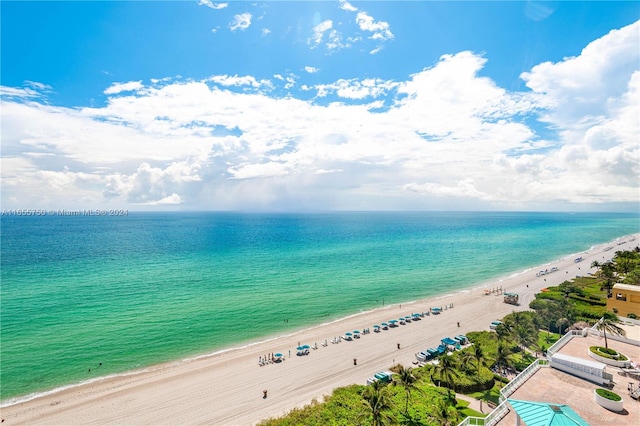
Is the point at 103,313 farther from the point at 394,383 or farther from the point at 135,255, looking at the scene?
the point at 135,255

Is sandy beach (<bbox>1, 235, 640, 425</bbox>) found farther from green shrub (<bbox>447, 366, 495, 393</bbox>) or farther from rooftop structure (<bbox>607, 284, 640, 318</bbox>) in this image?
rooftop structure (<bbox>607, 284, 640, 318</bbox>)

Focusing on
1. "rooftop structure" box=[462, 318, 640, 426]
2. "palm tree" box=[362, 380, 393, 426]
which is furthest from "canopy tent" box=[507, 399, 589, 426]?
"palm tree" box=[362, 380, 393, 426]

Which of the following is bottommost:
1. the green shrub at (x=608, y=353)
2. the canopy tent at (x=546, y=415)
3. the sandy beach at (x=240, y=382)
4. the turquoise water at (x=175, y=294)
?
the sandy beach at (x=240, y=382)

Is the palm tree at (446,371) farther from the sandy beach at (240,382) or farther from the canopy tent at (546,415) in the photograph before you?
the canopy tent at (546,415)

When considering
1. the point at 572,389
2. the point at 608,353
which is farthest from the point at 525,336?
the point at 572,389

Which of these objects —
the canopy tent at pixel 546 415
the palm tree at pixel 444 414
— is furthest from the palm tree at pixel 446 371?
the canopy tent at pixel 546 415

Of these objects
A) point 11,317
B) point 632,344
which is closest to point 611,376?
point 632,344

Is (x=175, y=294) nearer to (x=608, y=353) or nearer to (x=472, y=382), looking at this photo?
(x=472, y=382)
